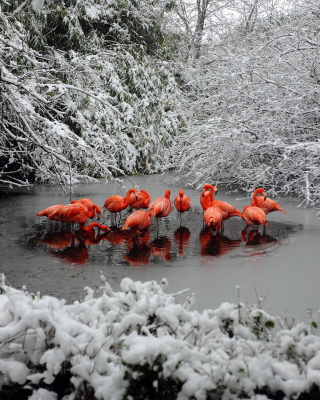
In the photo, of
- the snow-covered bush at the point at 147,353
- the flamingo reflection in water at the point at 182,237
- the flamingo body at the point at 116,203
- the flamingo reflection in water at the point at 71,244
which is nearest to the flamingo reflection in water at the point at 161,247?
the flamingo reflection in water at the point at 182,237

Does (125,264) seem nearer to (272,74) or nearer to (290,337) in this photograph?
(290,337)

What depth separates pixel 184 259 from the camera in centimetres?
553

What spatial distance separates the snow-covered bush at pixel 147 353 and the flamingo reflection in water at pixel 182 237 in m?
3.51

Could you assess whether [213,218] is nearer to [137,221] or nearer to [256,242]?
[256,242]

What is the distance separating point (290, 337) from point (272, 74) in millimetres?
11741

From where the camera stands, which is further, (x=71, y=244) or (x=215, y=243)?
(x=215, y=243)

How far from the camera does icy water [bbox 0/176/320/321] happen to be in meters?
4.34

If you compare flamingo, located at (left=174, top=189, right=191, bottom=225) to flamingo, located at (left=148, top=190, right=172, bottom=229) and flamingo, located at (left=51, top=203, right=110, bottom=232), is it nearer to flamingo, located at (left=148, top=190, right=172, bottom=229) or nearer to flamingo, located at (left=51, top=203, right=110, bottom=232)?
flamingo, located at (left=148, top=190, right=172, bottom=229)

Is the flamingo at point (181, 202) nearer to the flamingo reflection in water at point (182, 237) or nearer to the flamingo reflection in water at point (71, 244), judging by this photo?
the flamingo reflection in water at point (182, 237)

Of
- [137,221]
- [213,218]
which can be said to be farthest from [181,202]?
[137,221]

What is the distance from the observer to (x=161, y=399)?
6.33 feet

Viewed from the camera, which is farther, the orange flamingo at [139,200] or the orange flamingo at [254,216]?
the orange flamingo at [139,200]

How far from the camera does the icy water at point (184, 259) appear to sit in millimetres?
4344

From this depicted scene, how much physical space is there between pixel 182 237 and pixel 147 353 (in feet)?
15.9
